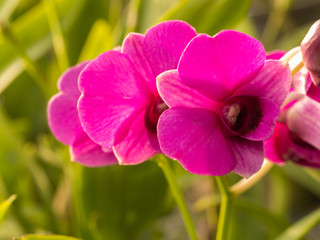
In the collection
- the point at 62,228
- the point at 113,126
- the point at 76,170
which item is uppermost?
the point at 113,126

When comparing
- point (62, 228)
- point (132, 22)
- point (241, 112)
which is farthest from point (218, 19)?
point (62, 228)

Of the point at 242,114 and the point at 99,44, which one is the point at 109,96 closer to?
the point at 242,114

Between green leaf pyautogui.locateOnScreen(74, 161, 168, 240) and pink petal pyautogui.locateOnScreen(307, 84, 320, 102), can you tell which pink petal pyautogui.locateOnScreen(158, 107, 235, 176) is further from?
green leaf pyautogui.locateOnScreen(74, 161, 168, 240)

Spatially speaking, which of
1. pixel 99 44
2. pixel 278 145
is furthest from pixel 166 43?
pixel 99 44

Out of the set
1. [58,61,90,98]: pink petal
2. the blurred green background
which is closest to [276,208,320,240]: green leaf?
the blurred green background

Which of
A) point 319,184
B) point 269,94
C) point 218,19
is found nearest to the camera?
point 269,94

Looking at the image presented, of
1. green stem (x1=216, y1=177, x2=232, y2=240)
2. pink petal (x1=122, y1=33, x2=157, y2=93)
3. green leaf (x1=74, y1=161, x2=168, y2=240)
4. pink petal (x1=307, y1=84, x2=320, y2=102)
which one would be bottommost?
green leaf (x1=74, y1=161, x2=168, y2=240)

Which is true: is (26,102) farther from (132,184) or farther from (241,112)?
(241,112)
